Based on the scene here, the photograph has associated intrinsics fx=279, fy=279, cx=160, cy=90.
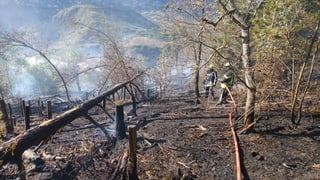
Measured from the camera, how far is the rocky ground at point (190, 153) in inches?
224

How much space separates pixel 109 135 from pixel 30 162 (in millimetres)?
2216

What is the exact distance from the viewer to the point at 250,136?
25.0 ft

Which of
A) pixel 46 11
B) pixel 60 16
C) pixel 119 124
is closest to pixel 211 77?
pixel 119 124

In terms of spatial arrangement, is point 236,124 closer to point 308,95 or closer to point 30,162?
point 308,95

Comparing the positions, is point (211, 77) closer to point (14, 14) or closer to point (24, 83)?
point (24, 83)

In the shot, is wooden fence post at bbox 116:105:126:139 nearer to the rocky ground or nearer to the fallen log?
the rocky ground

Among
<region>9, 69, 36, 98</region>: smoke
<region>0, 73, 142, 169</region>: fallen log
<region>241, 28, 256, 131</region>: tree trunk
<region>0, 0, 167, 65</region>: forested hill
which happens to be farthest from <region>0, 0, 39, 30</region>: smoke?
<region>241, 28, 256, 131</region>: tree trunk

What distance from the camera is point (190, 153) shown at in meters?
6.67

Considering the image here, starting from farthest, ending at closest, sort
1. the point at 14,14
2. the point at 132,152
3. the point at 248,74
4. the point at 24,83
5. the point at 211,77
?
the point at 14,14
the point at 24,83
the point at 211,77
the point at 248,74
the point at 132,152

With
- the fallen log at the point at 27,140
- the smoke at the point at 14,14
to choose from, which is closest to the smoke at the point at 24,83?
the fallen log at the point at 27,140

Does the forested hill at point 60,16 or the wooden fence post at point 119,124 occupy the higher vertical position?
the forested hill at point 60,16

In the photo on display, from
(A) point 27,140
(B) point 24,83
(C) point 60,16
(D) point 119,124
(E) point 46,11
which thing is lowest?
(D) point 119,124

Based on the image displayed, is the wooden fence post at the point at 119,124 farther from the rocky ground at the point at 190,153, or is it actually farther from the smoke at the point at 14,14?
the smoke at the point at 14,14

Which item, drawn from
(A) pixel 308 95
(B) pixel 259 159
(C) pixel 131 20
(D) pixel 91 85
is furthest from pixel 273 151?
(C) pixel 131 20
